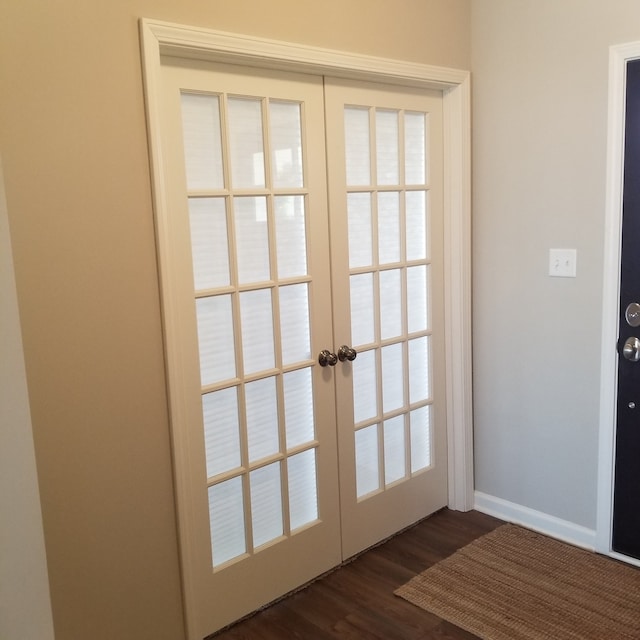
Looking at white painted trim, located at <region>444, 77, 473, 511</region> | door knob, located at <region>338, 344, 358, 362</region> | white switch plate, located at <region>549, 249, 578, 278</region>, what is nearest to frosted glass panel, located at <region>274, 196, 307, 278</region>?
door knob, located at <region>338, 344, 358, 362</region>

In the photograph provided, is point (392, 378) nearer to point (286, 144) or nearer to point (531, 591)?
point (531, 591)

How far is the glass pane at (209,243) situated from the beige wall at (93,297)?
0.67ft

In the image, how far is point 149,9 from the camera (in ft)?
6.50

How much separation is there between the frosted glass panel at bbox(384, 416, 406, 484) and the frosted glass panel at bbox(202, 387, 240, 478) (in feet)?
2.69

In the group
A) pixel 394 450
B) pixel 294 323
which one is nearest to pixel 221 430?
pixel 294 323

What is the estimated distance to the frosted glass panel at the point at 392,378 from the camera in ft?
9.69

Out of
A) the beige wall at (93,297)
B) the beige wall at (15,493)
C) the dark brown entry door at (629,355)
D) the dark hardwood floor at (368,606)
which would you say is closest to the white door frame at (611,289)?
the dark brown entry door at (629,355)

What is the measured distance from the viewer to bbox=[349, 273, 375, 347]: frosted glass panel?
2.77 metres

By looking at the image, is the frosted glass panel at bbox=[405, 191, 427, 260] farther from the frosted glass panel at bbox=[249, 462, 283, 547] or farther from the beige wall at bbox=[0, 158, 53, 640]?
the beige wall at bbox=[0, 158, 53, 640]

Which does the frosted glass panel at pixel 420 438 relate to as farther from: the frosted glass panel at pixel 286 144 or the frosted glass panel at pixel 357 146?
the frosted glass panel at pixel 286 144

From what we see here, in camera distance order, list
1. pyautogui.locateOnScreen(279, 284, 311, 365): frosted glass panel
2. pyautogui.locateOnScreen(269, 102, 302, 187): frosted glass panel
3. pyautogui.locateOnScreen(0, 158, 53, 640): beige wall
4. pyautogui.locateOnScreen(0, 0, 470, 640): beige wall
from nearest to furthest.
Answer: pyautogui.locateOnScreen(0, 158, 53, 640): beige wall, pyautogui.locateOnScreen(0, 0, 470, 640): beige wall, pyautogui.locateOnScreen(269, 102, 302, 187): frosted glass panel, pyautogui.locateOnScreen(279, 284, 311, 365): frosted glass panel

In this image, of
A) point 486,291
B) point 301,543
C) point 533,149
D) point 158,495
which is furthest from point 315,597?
point 533,149

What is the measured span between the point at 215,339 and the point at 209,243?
12.8 inches

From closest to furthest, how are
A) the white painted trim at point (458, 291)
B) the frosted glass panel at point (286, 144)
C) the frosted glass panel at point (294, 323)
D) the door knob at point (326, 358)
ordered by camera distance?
the frosted glass panel at point (286, 144) < the frosted glass panel at point (294, 323) < the door knob at point (326, 358) < the white painted trim at point (458, 291)
